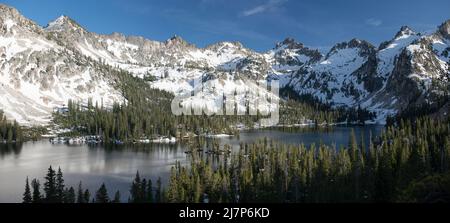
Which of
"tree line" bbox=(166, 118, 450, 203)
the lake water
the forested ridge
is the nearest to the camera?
the forested ridge

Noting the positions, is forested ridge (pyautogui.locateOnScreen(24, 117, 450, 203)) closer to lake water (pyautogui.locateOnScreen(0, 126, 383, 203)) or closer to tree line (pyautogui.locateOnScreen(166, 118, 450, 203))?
tree line (pyautogui.locateOnScreen(166, 118, 450, 203))

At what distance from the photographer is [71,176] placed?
145125 mm

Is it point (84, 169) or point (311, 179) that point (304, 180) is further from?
point (84, 169)

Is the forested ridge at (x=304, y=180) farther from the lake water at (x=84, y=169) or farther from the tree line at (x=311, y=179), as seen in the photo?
the lake water at (x=84, y=169)

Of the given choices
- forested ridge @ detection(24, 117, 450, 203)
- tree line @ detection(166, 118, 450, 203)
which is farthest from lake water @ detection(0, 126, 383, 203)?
tree line @ detection(166, 118, 450, 203)

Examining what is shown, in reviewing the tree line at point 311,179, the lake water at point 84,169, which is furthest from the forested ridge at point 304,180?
the lake water at point 84,169
